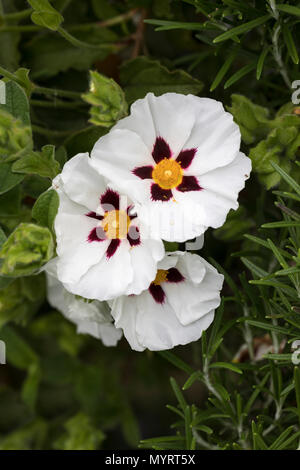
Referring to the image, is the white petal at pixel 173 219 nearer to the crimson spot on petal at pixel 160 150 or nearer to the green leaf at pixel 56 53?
the crimson spot on petal at pixel 160 150

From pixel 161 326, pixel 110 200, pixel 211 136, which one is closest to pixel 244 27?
pixel 211 136

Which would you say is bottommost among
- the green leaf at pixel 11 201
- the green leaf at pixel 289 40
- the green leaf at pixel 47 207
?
the green leaf at pixel 11 201

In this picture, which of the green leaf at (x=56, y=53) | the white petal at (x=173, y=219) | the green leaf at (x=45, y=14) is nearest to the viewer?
the white petal at (x=173, y=219)

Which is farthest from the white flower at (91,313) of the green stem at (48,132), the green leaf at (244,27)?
the green leaf at (244,27)

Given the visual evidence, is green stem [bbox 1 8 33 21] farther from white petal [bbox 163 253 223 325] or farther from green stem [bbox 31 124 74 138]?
white petal [bbox 163 253 223 325]

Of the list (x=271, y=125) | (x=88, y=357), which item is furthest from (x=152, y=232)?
(x=88, y=357)
